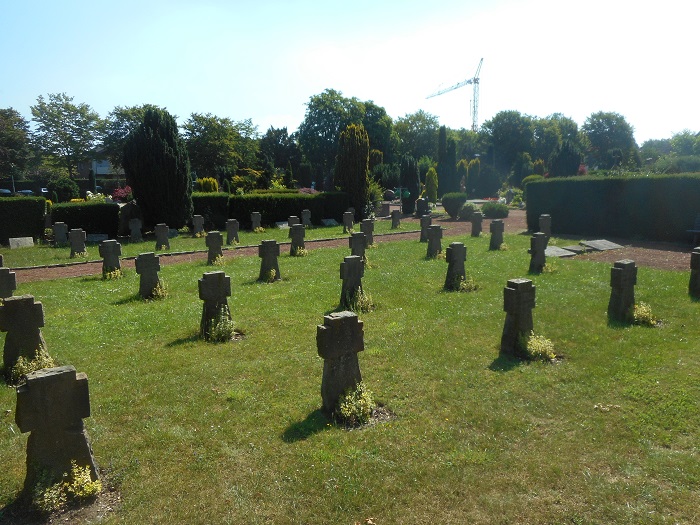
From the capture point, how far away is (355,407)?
5.20m

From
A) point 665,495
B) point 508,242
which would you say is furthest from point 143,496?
point 508,242

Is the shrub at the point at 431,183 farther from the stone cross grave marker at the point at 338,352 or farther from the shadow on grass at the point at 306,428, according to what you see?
the shadow on grass at the point at 306,428

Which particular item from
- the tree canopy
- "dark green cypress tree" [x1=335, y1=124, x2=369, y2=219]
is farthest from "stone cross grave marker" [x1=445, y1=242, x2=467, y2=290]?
the tree canopy

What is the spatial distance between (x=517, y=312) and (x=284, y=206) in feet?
70.2

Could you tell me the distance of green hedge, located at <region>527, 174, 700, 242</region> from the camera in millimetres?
17641

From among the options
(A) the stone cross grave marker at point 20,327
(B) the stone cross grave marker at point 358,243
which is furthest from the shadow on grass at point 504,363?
(B) the stone cross grave marker at point 358,243

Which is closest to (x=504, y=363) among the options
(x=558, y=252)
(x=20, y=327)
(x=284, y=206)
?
(x=20, y=327)

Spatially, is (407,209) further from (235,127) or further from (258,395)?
(258,395)

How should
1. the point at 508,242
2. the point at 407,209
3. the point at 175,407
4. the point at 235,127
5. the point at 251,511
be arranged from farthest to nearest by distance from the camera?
the point at 235,127
the point at 407,209
the point at 508,242
the point at 175,407
the point at 251,511

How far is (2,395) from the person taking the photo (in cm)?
586

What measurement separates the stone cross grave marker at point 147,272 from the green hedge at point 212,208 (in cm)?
1510

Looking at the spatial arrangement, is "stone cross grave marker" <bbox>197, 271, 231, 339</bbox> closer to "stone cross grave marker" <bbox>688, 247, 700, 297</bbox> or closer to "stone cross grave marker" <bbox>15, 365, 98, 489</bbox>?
"stone cross grave marker" <bbox>15, 365, 98, 489</bbox>

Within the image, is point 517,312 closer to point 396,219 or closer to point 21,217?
point 396,219

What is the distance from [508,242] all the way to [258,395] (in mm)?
15152
